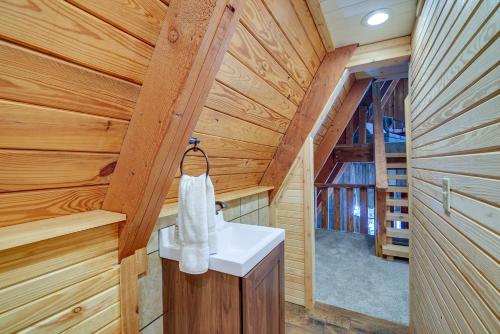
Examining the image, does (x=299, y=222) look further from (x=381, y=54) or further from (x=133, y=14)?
(x=133, y=14)

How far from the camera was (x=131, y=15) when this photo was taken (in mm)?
648

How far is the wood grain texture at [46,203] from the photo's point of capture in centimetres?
68

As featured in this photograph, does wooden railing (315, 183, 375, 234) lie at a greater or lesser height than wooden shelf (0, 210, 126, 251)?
lesser

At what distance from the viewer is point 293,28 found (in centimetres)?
129

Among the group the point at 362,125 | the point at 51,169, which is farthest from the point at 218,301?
the point at 362,125

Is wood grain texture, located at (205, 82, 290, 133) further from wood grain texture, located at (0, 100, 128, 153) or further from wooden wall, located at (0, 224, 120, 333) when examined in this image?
wooden wall, located at (0, 224, 120, 333)

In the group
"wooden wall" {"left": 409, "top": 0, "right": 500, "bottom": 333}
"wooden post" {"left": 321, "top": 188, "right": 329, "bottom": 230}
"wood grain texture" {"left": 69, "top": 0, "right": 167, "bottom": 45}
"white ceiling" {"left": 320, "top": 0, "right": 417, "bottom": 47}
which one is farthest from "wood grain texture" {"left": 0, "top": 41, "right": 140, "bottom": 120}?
"wooden post" {"left": 321, "top": 188, "right": 329, "bottom": 230}

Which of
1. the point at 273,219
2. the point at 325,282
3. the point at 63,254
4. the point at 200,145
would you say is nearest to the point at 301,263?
the point at 273,219

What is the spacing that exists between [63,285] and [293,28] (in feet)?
5.14

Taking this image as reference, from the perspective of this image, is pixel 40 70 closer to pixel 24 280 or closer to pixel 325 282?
pixel 24 280

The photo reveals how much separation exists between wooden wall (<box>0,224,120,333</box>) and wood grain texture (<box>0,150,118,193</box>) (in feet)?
0.60

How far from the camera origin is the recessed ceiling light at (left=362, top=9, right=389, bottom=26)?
4.48 ft

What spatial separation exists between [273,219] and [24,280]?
1.91 meters

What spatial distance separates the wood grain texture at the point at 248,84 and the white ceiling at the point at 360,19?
0.54 m
